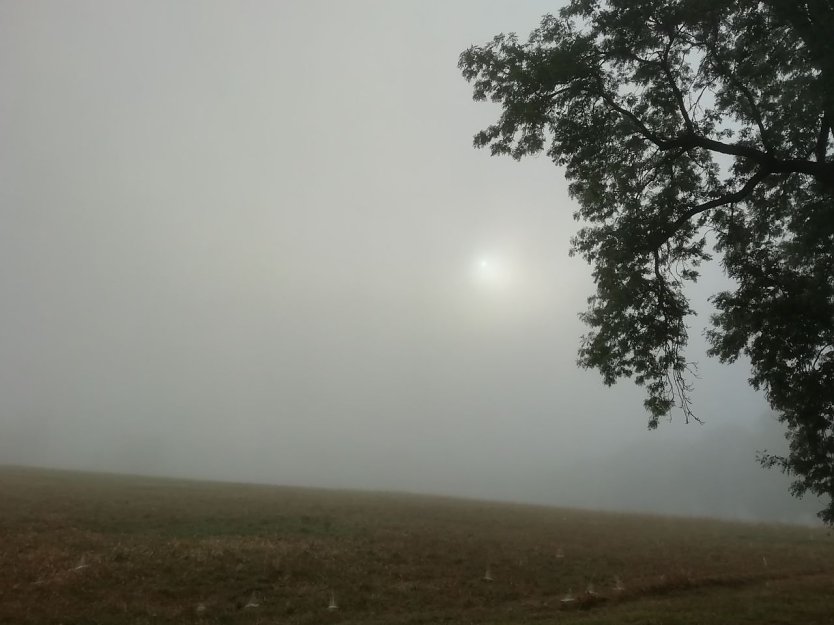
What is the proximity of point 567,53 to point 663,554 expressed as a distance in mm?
24817

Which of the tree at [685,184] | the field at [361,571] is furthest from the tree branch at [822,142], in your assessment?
the field at [361,571]

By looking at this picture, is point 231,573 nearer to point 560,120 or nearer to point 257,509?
point 257,509

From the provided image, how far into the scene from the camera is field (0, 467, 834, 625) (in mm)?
16906

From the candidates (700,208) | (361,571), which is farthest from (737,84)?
(361,571)

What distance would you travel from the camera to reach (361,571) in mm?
21984

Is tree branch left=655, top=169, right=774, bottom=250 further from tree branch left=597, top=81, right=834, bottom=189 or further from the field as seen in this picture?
the field

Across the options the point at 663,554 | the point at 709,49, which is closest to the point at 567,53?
the point at 709,49

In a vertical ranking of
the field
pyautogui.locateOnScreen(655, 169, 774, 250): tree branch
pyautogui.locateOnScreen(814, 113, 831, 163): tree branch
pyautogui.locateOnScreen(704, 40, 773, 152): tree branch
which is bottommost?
the field

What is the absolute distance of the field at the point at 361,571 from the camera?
666 inches

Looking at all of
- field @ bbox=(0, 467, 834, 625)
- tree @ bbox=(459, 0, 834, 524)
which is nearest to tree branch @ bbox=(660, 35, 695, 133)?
tree @ bbox=(459, 0, 834, 524)

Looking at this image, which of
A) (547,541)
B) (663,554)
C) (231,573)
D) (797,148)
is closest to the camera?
(797,148)

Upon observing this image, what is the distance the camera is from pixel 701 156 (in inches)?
807

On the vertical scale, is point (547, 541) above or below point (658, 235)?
below

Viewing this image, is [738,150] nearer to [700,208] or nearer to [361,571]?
[700,208]
